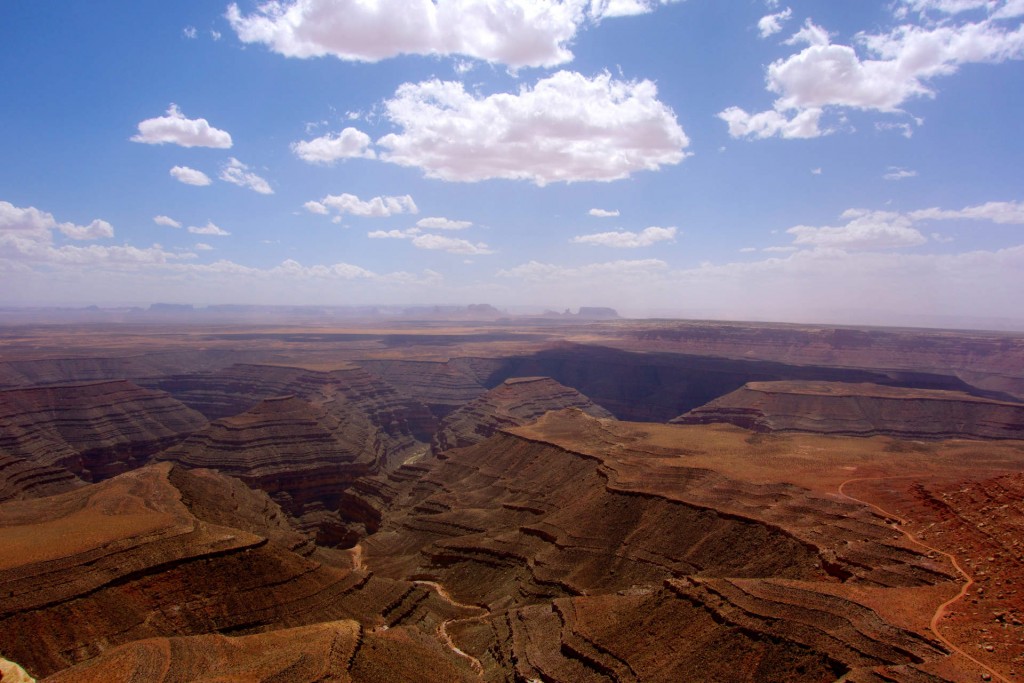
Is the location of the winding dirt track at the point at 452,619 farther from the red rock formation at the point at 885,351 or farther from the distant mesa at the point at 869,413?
the red rock formation at the point at 885,351

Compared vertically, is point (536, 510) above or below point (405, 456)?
above

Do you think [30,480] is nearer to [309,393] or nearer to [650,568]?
[309,393]

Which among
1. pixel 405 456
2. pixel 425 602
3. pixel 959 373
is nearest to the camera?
pixel 425 602

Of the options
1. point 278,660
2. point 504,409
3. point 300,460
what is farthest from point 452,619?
point 504,409

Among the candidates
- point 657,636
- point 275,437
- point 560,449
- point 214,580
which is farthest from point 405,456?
point 657,636

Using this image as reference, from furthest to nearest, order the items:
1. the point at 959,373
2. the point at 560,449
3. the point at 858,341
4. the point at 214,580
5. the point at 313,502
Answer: the point at 858,341, the point at 959,373, the point at 313,502, the point at 560,449, the point at 214,580

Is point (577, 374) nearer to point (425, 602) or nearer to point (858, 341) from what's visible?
point (858, 341)
